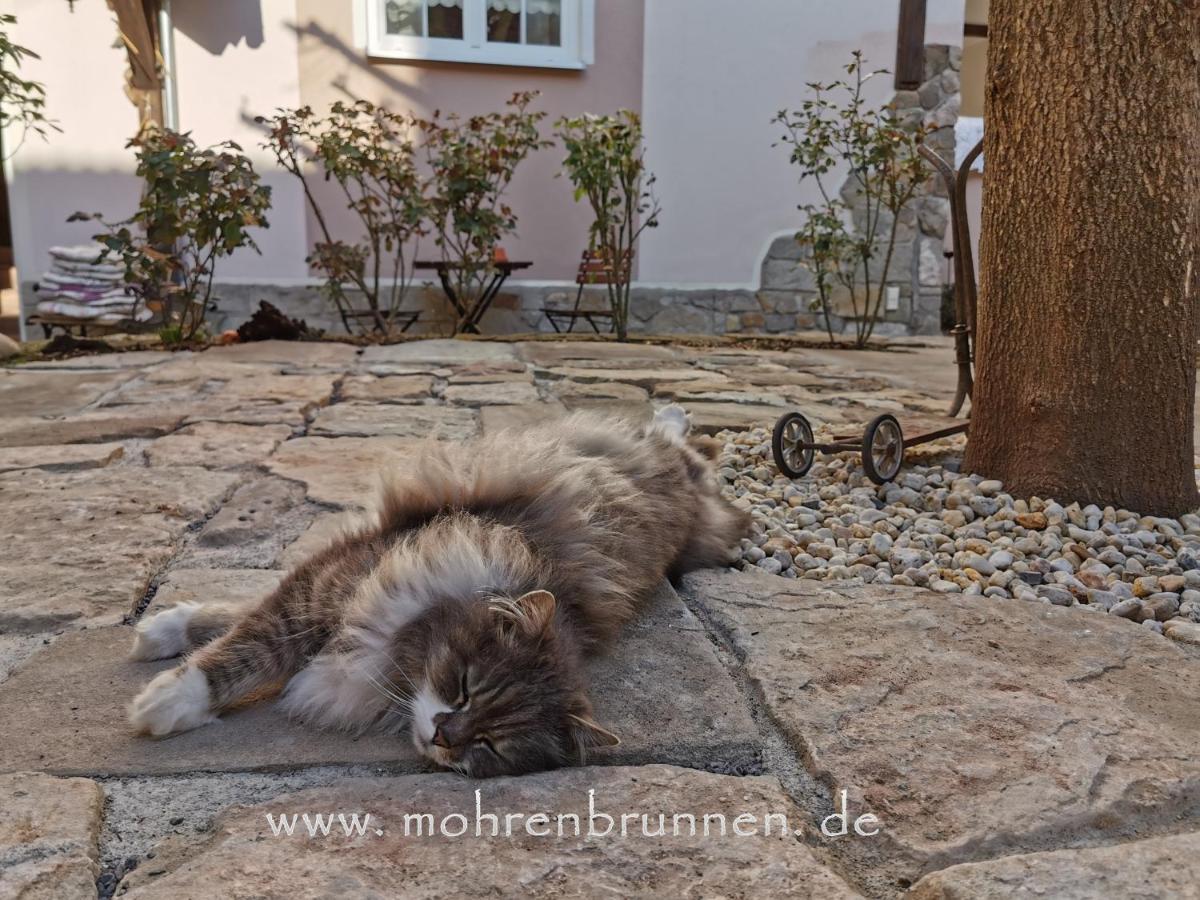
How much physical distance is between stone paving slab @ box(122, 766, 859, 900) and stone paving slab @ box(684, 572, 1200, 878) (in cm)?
18

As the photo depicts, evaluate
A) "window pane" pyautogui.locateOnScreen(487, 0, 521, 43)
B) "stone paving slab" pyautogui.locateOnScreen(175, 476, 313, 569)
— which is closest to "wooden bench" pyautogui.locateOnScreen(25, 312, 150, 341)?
"window pane" pyautogui.locateOnScreen(487, 0, 521, 43)

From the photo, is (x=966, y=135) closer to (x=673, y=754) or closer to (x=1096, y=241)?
(x=1096, y=241)

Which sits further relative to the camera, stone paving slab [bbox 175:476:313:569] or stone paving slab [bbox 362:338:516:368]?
stone paving slab [bbox 362:338:516:368]

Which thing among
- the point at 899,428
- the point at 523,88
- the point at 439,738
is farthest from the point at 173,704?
the point at 523,88

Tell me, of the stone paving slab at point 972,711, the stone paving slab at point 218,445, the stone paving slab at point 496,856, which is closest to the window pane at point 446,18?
the stone paving slab at point 218,445

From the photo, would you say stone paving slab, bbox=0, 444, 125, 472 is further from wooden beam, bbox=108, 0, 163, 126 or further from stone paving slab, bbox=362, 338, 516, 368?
wooden beam, bbox=108, 0, 163, 126

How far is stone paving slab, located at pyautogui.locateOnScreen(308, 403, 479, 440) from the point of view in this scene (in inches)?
152

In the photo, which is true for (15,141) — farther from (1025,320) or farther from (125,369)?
(1025,320)

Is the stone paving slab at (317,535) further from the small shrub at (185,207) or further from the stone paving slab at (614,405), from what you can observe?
the small shrub at (185,207)

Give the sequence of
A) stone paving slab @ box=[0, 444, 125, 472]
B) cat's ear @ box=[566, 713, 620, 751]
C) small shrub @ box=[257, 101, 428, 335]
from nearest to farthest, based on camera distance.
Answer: cat's ear @ box=[566, 713, 620, 751] < stone paving slab @ box=[0, 444, 125, 472] < small shrub @ box=[257, 101, 428, 335]

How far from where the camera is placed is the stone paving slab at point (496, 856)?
3.84 ft

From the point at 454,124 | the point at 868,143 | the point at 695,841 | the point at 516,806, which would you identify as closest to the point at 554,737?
the point at 516,806

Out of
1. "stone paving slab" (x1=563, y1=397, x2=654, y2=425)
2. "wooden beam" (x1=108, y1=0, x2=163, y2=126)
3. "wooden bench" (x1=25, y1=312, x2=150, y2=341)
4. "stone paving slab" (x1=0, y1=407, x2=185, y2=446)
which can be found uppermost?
"wooden beam" (x1=108, y1=0, x2=163, y2=126)

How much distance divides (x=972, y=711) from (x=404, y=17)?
8506mm
